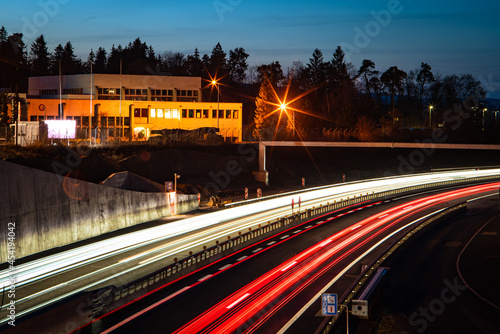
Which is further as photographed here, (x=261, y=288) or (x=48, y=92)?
(x=48, y=92)

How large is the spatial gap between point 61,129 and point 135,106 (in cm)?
3378

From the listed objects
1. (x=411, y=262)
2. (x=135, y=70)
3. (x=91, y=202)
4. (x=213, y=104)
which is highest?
(x=135, y=70)

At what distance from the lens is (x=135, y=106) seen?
85875 millimetres

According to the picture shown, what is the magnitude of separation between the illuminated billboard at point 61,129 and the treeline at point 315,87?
176ft

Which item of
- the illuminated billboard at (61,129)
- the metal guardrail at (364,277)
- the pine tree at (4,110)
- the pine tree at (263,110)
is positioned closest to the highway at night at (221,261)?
the metal guardrail at (364,277)

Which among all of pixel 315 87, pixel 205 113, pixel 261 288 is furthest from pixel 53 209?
pixel 315 87

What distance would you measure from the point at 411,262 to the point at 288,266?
8525 millimetres

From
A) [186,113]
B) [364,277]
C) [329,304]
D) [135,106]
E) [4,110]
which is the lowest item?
[364,277]

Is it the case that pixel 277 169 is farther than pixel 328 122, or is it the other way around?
pixel 328 122

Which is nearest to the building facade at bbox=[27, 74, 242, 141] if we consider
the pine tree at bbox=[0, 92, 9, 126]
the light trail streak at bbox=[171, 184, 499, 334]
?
the pine tree at bbox=[0, 92, 9, 126]

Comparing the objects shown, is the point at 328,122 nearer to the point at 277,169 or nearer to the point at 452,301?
the point at 277,169

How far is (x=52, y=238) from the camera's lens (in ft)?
95.0

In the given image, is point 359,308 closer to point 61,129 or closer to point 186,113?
point 61,129

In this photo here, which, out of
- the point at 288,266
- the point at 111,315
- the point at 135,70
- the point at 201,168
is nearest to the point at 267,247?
the point at 288,266
